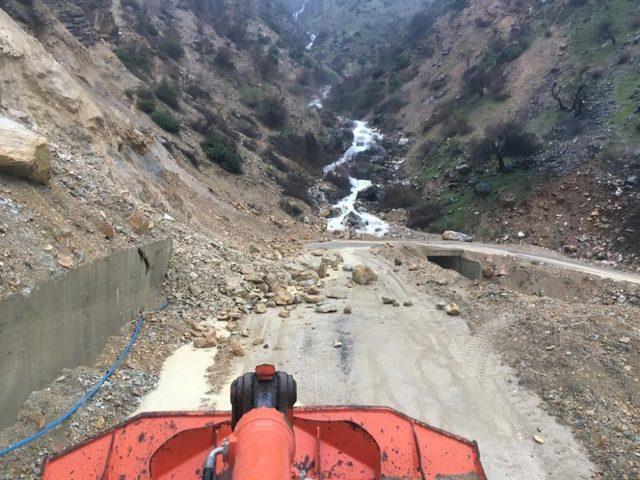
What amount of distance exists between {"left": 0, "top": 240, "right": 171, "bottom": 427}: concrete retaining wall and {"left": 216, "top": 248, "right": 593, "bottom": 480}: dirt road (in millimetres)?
2783

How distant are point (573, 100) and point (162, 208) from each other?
28.5 metres

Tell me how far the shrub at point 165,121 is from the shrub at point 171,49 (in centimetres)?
1477

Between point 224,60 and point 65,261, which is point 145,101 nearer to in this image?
point 224,60

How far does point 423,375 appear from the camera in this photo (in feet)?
38.3

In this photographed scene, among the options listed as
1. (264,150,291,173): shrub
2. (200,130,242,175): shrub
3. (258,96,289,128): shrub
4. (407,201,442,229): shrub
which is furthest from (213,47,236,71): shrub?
(407,201,442,229): shrub

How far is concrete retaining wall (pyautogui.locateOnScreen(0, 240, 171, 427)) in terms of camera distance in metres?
7.12

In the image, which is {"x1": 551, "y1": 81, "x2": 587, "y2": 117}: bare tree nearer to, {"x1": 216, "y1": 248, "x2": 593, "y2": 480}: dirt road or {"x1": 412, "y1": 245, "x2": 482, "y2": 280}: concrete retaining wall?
{"x1": 412, "y1": 245, "x2": 482, "y2": 280}: concrete retaining wall

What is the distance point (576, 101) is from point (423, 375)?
27.3 metres

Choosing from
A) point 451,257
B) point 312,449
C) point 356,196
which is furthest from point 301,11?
point 312,449

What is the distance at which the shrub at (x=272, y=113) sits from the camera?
43.5m

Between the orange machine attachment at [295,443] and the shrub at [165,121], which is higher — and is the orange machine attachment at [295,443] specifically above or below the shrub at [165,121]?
below

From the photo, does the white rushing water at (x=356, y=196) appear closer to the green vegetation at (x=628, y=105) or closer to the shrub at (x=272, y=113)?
the shrub at (x=272, y=113)

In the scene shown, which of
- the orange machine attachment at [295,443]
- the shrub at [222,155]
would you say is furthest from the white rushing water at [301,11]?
the orange machine attachment at [295,443]

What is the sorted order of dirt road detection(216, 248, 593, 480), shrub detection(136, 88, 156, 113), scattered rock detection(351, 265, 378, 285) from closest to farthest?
dirt road detection(216, 248, 593, 480), scattered rock detection(351, 265, 378, 285), shrub detection(136, 88, 156, 113)
